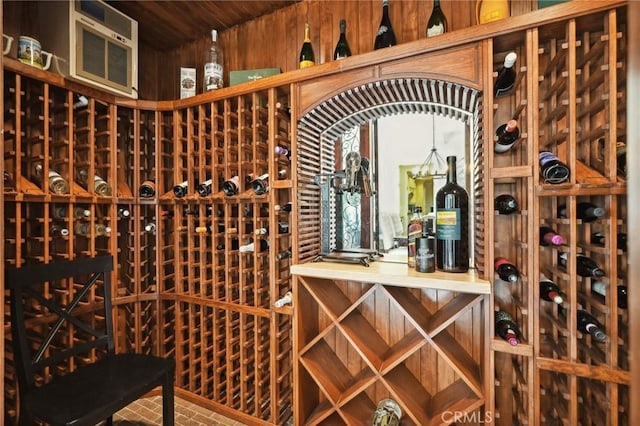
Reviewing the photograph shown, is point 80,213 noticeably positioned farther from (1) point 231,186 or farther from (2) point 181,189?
(1) point 231,186

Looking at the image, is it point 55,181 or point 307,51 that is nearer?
point 55,181

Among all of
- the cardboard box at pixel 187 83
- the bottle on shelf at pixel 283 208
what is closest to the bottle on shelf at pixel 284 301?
the bottle on shelf at pixel 283 208

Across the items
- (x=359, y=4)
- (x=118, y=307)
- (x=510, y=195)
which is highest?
(x=359, y=4)

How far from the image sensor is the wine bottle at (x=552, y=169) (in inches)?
41.8

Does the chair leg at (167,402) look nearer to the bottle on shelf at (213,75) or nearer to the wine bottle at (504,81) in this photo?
the bottle on shelf at (213,75)

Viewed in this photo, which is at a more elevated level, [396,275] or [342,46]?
[342,46]

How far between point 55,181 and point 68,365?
3.32 ft

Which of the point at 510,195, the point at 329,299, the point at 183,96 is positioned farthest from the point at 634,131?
the point at 183,96

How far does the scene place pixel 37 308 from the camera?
5.07 feet

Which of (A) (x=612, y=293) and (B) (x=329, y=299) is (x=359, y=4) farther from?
(A) (x=612, y=293)

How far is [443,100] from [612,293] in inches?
39.4

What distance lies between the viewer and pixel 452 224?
126cm

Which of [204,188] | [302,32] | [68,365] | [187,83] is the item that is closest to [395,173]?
[302,32]

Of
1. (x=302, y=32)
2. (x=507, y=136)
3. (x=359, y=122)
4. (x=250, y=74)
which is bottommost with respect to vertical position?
(x=507, y=136)
